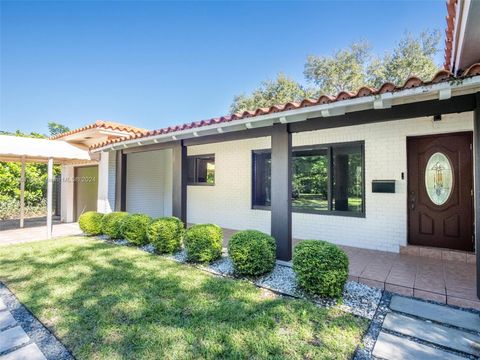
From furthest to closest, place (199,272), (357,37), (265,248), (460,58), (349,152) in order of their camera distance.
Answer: (357,37) < (349,152) < (199,272) < (265,248) < (460,58)

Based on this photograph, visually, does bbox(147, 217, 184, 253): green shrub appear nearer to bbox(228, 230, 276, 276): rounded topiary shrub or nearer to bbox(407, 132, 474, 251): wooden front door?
bbox(228, 230, 276, 276): rounded topiary shrub

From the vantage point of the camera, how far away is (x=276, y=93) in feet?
73.7

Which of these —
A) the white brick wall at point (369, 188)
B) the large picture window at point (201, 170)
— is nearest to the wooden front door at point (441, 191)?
the white brick wall at point (369, 188)

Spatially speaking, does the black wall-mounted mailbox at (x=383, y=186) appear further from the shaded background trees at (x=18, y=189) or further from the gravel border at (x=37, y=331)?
the shaded background trees at (x=18, y=189)

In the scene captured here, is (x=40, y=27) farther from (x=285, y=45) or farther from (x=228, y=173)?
(x=285, y=45)

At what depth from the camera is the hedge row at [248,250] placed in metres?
A: 4.14

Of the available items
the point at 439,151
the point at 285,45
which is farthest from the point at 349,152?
the point at 285,45

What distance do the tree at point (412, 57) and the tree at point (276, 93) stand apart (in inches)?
233

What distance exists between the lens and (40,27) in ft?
30.5

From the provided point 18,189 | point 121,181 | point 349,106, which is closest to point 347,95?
point 349,106

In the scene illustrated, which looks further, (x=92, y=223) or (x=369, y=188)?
(x=92, y=223)

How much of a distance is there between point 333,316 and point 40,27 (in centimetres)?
1280

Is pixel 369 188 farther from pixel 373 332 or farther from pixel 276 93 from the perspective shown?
pixel 276 93

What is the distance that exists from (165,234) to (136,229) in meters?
1.29
